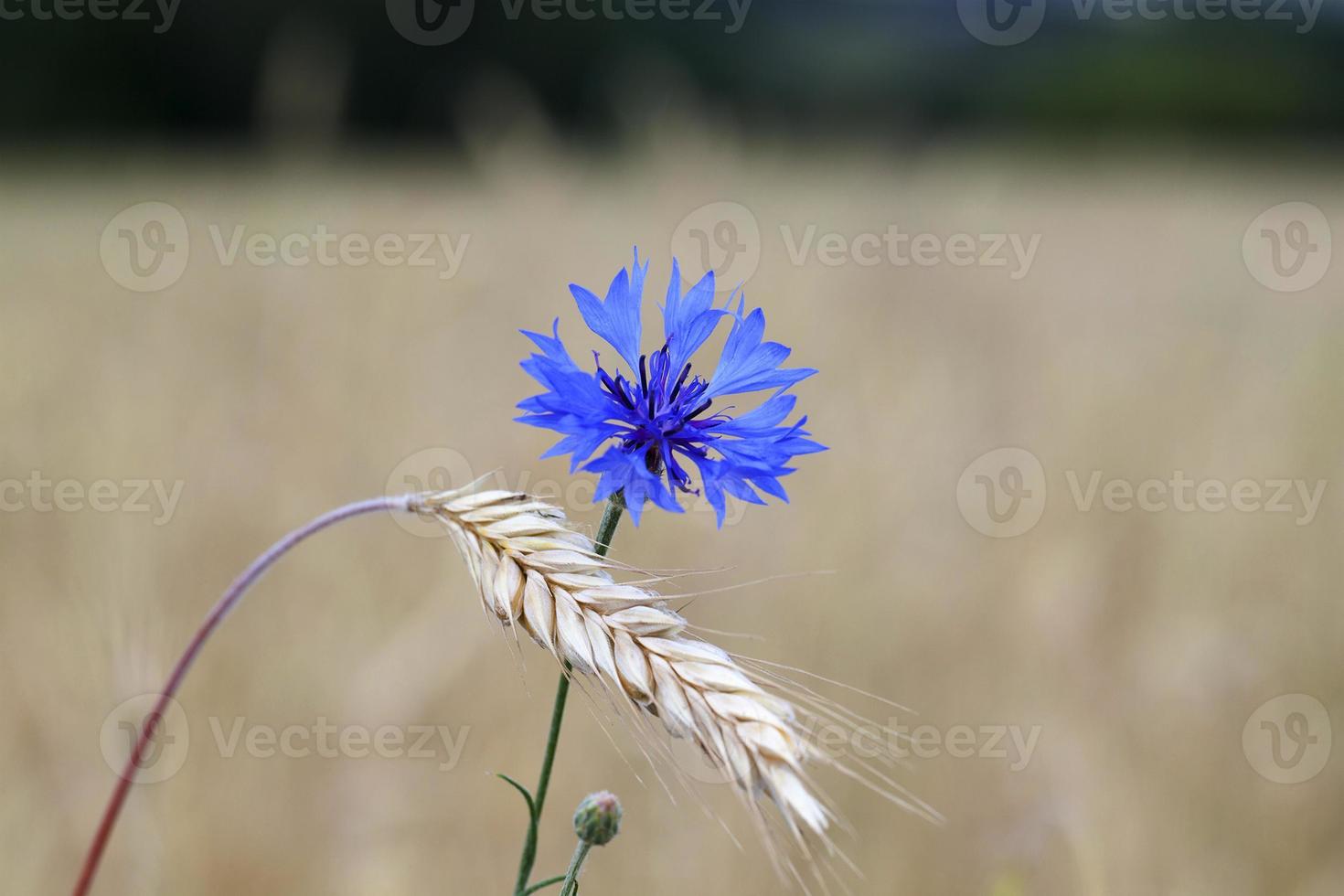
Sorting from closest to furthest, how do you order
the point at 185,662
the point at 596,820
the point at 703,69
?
the point at 185,662 → the point at 596,820 → the point at 703,69

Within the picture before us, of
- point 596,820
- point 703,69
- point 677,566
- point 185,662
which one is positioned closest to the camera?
point 185,662

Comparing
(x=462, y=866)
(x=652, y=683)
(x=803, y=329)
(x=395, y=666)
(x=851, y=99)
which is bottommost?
(x=462, y=866)

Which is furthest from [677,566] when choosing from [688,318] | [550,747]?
[550,747]

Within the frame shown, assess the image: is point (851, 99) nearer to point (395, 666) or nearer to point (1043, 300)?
point (1043, 300)

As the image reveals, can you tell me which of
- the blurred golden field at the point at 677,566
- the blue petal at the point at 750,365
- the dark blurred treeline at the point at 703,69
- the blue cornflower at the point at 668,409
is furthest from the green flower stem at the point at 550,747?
the dark blurred treeline at the point at 703,69

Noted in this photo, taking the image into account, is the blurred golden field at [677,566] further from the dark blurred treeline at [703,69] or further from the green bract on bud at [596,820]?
the dark blurred treeline at [703,69]

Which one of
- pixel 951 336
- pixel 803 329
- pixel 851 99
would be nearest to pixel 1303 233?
pixel 951 336

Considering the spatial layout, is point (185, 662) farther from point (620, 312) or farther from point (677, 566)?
point (677, 566)

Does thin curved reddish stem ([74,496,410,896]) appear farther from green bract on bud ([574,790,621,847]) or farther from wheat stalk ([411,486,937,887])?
green bract on bud ([574,790,621,847])
